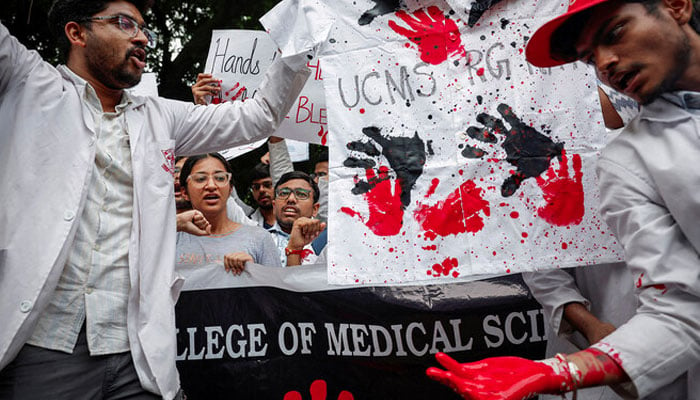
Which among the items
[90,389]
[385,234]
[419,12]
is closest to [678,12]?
[419,12]

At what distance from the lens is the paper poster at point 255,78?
4.01 m

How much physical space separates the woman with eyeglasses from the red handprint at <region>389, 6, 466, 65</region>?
156 centimetres

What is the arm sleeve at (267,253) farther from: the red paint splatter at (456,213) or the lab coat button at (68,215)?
the lab coat button at (68,215)

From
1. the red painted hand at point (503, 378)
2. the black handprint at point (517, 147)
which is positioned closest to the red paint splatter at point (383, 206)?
the black handprint at point (517, 147)

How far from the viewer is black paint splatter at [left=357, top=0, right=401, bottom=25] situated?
113 inches

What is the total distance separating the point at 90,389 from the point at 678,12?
2251 mm

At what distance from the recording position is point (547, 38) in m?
2.30

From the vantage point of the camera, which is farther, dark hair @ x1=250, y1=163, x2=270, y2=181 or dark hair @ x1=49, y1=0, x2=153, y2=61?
dark hair @ x1=250, y1=163, x2=270, y2=181

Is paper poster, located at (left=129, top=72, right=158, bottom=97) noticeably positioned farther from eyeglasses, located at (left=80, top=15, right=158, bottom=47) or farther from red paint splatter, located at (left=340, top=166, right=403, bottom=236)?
red paint splatter, located at (left=340, top=166, right=403, bottom=236)

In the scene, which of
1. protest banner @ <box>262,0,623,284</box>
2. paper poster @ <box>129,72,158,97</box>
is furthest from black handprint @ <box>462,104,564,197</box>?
paper poster @ <box>129,72,158,97</box>

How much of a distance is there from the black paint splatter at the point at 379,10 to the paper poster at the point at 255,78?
93cm

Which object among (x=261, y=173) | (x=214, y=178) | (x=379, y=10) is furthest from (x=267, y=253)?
(x=261, y=173)

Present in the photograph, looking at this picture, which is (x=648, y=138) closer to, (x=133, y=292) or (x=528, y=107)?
(x=528, y=107)

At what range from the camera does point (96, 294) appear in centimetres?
236
